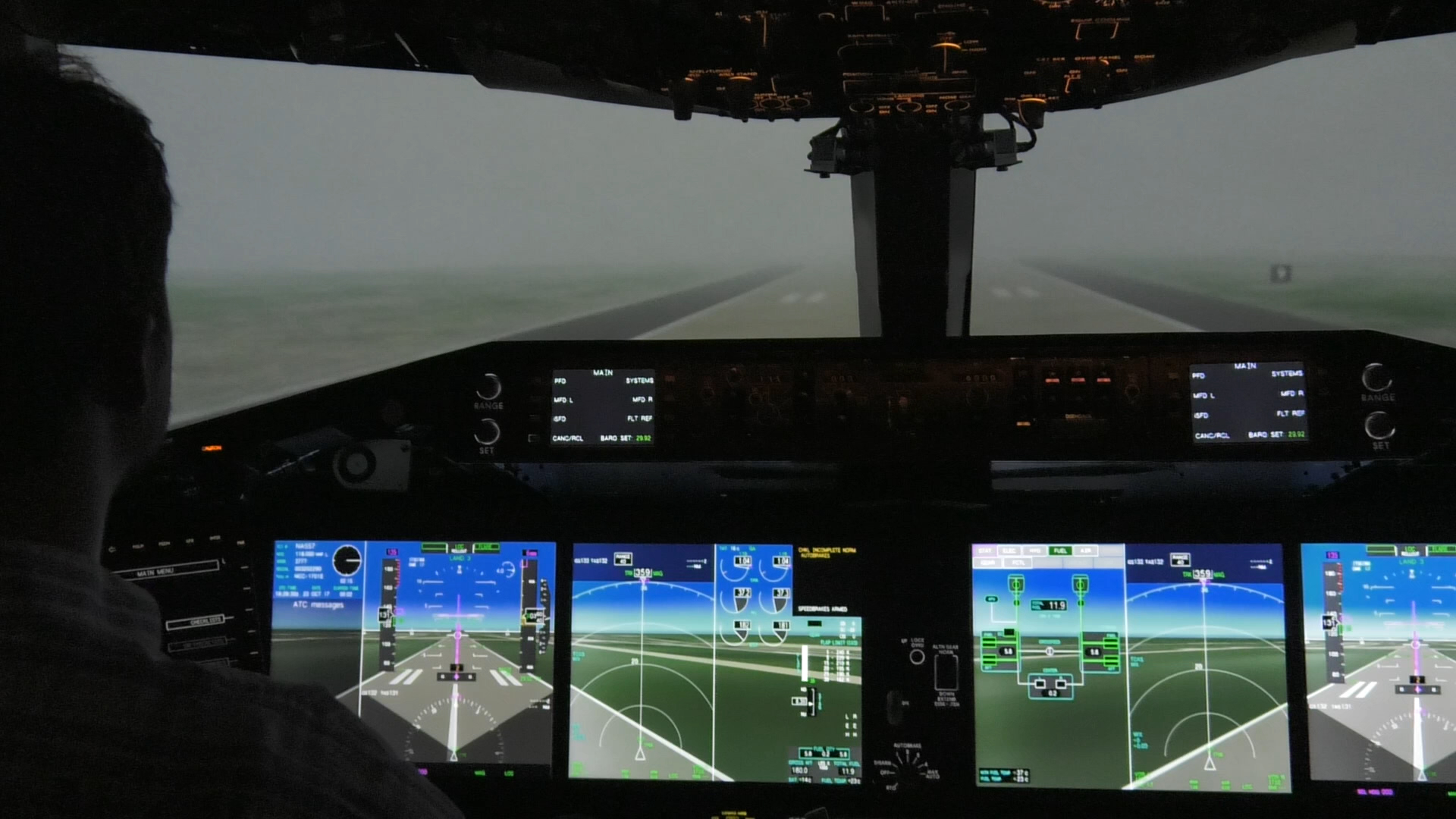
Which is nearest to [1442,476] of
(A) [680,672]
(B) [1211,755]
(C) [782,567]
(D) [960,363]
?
(B) [1211,755]

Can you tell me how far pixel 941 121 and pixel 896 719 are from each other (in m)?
1.20

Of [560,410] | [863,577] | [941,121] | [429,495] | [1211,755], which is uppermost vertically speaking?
[941,121]

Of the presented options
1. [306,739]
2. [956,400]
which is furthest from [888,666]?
[306,739]

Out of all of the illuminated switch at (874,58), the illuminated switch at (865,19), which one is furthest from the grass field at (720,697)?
the illuminated switch at (865,19)

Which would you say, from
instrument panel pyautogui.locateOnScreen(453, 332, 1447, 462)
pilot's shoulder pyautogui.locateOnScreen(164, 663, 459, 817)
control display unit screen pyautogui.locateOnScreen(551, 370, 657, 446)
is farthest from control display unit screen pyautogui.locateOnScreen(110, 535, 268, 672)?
pilot's shoulder pyautogui.locateOnScreen(164, 663, 459, 817)

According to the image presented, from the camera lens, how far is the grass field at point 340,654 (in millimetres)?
2520

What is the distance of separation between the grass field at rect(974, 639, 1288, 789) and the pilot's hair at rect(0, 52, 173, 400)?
6.85 feet

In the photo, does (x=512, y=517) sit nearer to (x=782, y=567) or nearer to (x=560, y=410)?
(x=560, y=410)

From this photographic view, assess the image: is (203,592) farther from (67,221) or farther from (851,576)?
(67,221)

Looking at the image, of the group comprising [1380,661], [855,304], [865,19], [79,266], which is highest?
[865,19]

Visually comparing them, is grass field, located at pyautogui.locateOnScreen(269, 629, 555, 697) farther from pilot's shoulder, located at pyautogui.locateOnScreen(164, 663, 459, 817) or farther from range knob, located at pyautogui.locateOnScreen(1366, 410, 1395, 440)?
pilot's shoulder, located at pyautogui.locateOnScreen(164, 663, 459, 817)

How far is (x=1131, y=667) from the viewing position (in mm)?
2391

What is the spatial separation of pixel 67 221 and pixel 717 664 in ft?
6.61

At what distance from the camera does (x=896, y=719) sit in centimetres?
241
